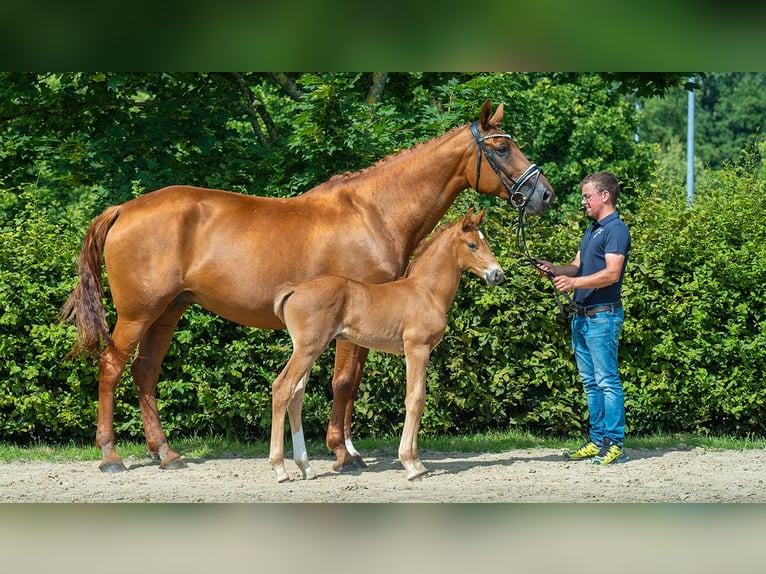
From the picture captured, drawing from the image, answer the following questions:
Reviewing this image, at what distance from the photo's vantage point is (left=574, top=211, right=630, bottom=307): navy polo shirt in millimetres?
7223

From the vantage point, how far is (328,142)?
10406 mm

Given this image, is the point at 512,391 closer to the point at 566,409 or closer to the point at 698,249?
the point at 566,409

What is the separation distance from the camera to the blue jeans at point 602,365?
7352 millimetres

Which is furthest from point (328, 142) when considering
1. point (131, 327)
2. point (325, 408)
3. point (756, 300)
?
point (756, 300)

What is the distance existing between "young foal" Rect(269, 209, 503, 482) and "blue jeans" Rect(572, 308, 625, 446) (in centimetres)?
113

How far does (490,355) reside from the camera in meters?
8.93

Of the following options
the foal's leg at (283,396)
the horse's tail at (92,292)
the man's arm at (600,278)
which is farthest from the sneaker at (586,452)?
the horse's tail at (92,292)

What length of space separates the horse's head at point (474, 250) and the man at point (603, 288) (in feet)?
2.00

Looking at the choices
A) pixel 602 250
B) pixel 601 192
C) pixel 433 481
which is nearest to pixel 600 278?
pixel 602 250

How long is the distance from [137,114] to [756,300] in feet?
26.9

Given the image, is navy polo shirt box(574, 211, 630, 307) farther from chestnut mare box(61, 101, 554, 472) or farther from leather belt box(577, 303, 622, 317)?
chestnut mare box(61, 101, 554, 472)

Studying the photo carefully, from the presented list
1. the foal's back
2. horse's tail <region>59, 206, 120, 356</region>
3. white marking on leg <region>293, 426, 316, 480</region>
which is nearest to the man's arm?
the foal's back

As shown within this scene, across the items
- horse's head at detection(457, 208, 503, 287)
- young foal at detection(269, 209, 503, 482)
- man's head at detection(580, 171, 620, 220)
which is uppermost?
man's head at detection(580, 171, 620, 220)

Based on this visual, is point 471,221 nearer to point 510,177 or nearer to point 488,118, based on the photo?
point 510,177
